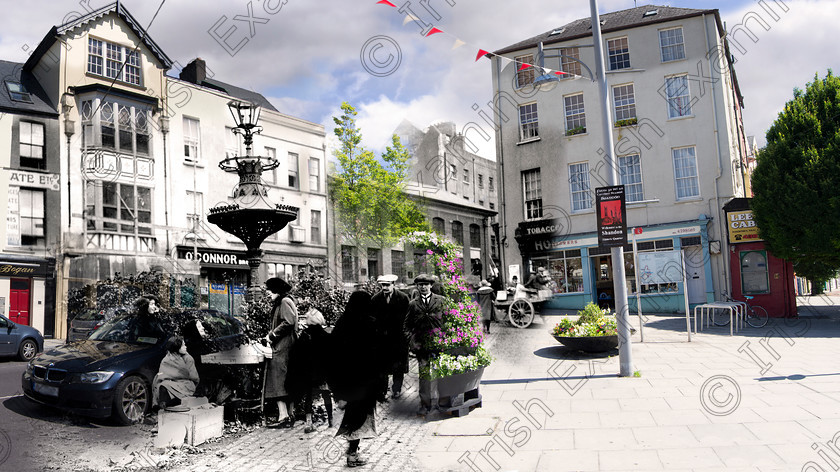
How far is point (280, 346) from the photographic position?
258 inches

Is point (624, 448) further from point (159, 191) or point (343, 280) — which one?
point (159, 191)

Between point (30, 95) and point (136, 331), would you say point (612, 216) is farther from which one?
point (30, 95)

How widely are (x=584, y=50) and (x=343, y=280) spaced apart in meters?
16.0

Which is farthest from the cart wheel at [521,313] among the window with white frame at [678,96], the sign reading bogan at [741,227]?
the window with white frame at [678,96]

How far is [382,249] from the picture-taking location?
921cm

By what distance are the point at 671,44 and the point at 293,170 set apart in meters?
17.3

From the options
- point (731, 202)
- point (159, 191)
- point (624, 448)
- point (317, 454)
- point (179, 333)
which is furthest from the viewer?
point (731, 202)

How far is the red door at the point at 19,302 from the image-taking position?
7016mm

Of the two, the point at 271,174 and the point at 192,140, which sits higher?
the point at 192,140

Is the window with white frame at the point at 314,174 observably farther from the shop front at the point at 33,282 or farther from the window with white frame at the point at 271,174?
the shop front at the point at 33,282

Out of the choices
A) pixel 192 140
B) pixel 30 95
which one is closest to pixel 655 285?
pixel 192 140

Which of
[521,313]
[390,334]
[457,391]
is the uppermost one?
[390,334]

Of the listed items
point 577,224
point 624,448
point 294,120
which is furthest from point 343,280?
point 577,224

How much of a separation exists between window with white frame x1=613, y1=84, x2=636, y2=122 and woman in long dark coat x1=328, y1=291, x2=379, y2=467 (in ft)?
59.7
